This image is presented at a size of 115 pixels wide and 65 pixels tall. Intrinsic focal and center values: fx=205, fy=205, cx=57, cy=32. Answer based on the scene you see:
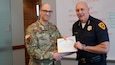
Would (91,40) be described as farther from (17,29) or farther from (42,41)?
(17,29)

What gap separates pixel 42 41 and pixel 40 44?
44mm

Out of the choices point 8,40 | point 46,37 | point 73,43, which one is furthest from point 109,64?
point 8,40

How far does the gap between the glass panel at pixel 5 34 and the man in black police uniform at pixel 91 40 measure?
1681mm

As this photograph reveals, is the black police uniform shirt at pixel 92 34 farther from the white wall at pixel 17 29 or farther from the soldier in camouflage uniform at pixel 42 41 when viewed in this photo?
the white wall at pixel 17 29

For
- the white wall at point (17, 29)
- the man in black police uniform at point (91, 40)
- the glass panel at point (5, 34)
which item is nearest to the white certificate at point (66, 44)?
the man in black police uniform at point (91, 40)

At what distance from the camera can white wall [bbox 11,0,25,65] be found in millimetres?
4086

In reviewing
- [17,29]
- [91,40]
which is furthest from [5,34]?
[91,40]

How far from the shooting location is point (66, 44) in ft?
8.06

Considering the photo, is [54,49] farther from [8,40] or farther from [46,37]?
[8,40]

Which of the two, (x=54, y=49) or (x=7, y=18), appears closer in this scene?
(x=54, y=49)

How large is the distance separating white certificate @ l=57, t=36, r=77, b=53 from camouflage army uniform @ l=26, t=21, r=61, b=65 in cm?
14

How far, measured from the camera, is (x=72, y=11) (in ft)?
10.9

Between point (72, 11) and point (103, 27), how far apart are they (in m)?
1.11

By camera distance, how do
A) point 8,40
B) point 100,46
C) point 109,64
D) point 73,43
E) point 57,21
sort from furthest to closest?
point 8,40 < point 57,21 < point 109,64 < point 73,43 < point 100,46
